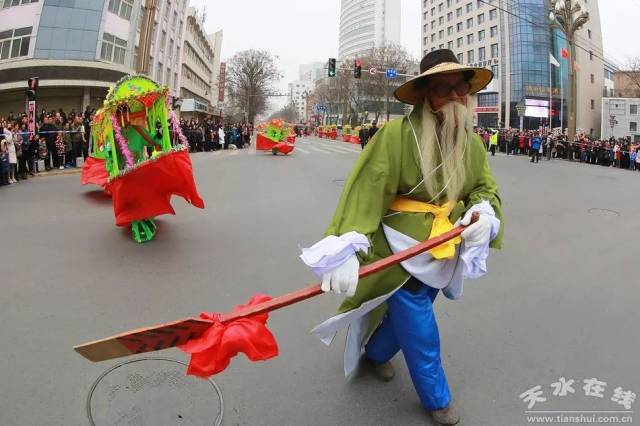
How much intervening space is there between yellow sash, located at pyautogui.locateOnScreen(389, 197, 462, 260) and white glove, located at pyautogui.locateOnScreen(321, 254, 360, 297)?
0.53 m

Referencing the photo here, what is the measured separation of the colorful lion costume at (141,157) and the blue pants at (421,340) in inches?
169

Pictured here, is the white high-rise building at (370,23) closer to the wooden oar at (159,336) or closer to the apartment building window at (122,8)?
the apartment building window at (122,8)

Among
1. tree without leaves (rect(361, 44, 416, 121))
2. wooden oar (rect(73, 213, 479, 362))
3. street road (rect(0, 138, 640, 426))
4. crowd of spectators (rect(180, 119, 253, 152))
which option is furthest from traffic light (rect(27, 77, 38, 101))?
tree without leaves (rect(361, 44, 416, 121))

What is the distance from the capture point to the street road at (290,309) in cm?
250

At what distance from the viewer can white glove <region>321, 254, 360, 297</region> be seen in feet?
6.24

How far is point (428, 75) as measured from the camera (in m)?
2.26

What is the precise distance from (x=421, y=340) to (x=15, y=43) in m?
34.9

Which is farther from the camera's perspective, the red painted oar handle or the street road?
the street road

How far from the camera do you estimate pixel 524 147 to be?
27469 millimetres

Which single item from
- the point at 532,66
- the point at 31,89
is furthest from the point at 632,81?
the point at 31,89

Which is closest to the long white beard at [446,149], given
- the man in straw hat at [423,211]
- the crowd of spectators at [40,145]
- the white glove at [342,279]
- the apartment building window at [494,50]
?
the man in straw hat at [423,211]

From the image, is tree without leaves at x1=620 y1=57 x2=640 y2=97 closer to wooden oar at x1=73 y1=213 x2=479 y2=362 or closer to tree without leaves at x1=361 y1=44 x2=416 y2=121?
tree without leaves at x1=361 y1=44 x2=416 y2=121

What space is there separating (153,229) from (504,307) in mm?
4591

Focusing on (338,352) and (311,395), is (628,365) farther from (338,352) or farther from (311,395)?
(311,395)
